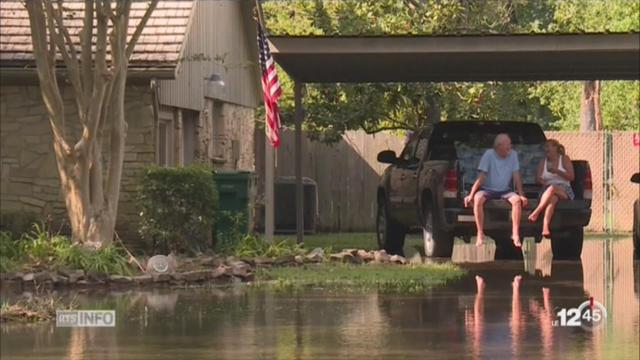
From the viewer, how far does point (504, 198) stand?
18594 millimetres

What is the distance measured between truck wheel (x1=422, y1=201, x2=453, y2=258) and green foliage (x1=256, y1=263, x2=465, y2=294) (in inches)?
51.0

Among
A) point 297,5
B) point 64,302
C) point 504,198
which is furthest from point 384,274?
point 297,5

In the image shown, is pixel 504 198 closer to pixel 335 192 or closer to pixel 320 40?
pixel 320 40

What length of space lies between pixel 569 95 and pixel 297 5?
14.9 metres

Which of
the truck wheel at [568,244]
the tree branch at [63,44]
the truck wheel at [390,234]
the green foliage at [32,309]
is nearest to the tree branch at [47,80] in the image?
the tree branch at [63,44]

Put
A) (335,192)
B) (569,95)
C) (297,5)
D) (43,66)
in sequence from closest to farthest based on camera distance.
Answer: (43,66) → (335,192) → (297,5) → (569,95)

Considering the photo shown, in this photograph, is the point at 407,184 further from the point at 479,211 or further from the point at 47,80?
the point at 47,80

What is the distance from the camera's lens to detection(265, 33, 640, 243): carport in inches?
765

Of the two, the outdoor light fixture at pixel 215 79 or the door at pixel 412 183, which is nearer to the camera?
the door at pixel 412 183

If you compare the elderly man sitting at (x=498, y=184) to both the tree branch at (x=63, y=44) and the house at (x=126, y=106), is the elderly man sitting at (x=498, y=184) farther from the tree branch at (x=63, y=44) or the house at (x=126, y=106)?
the tree branch at (x=63, y=44)

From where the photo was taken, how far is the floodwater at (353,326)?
10.5 metres

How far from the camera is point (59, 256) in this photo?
16500 mm

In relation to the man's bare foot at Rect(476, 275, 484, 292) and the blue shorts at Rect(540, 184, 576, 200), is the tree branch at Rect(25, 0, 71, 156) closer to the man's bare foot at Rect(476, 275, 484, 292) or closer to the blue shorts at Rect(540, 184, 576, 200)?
the man's bare foot at Rect(476, 275, 484, 292)

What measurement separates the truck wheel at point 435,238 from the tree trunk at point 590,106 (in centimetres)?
2139
